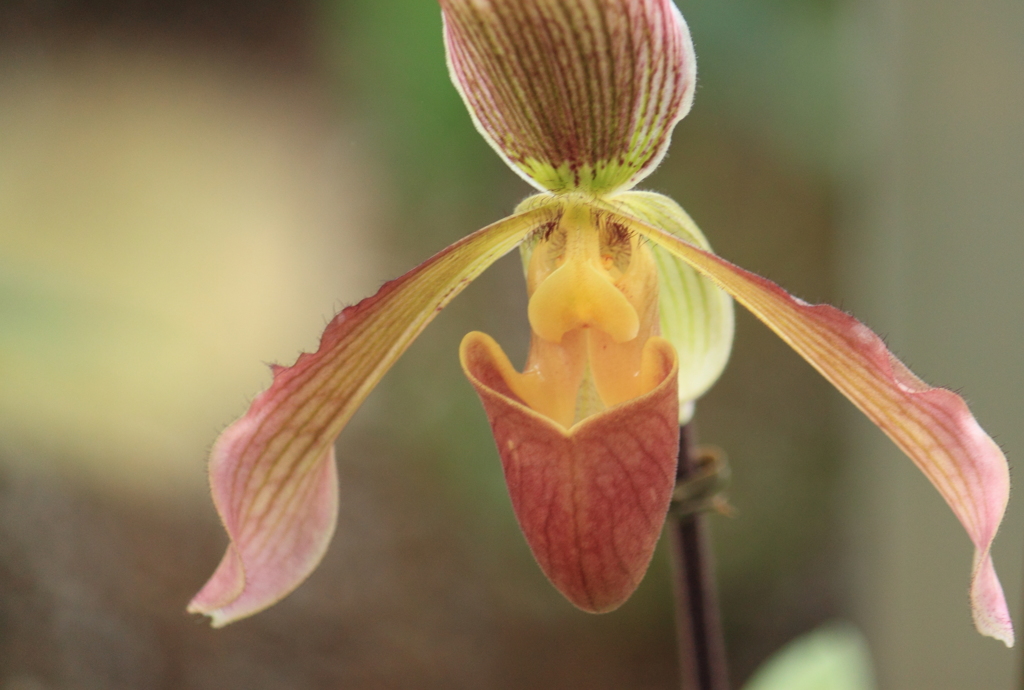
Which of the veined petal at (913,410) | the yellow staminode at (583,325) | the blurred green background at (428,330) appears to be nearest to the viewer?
the veined petal at (913,410)

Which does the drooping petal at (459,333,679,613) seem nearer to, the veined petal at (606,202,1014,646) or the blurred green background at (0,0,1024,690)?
the veined petal at (606,202,1014,646)

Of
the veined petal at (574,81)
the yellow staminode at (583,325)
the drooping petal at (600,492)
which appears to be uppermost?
the veined petal at (574,81)

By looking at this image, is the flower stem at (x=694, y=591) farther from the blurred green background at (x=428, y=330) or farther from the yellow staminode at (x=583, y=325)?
the blurred green background at (x=428, y=330)

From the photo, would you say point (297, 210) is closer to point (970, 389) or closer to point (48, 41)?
point (48, 41)

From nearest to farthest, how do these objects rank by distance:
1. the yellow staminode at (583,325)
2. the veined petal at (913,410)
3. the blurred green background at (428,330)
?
the veined petal at (913,410), the yellow staminode at (583,325), the blurred green background at (428,330)

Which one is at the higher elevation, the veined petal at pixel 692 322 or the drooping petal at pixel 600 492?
the veined petal at pixel 692 322

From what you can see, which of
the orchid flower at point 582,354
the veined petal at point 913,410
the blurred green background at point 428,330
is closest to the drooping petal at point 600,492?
the orchid flower at point 582,354

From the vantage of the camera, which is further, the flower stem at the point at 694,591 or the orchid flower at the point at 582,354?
the flower stem at the point at 694,591
